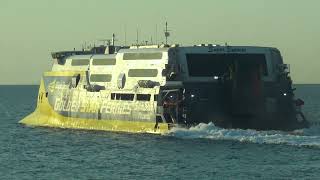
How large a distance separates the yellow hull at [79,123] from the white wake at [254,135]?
2834mm

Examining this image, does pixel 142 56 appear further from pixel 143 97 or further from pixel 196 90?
pixel 196 90

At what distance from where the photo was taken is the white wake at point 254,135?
56.1 metres

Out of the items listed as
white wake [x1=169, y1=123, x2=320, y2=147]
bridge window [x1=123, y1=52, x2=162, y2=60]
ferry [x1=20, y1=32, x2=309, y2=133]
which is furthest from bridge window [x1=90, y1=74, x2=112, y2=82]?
white wake [x1=169, y1=123, x2=320, y2=147]

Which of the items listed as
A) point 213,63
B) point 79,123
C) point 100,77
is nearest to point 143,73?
point 213,63

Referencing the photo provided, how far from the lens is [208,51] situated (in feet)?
214

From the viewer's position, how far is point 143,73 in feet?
225

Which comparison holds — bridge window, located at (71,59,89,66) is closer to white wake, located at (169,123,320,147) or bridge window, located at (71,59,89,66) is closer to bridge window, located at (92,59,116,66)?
bridge window, located at (92,59,116,66)

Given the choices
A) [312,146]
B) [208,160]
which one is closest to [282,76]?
[312,146]

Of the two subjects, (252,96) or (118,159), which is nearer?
(118,159)

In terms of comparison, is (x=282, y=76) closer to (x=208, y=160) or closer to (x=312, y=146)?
(x=312, y=146)

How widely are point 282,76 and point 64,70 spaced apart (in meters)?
23.2

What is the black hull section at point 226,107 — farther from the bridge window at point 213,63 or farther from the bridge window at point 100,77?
the bridge window at point 100,77

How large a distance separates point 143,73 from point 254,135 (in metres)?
13.4

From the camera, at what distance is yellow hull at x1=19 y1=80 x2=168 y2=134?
66.6m
